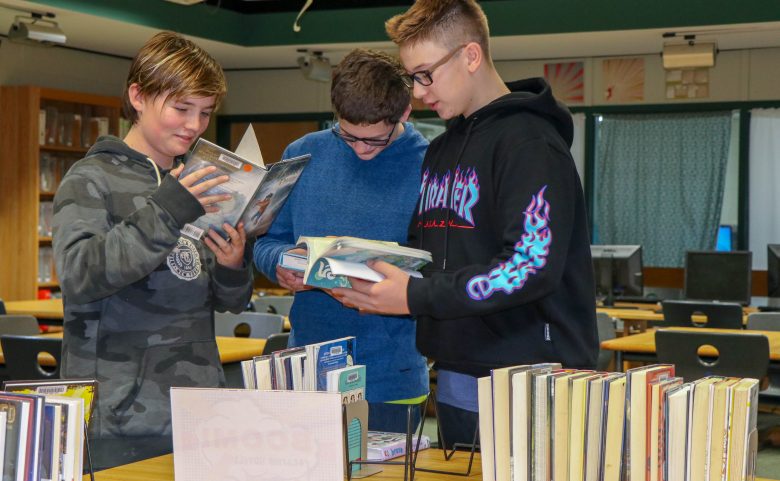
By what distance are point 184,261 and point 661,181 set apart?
26.6 feet

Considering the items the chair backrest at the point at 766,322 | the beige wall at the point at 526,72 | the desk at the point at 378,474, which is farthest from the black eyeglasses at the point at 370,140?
the beige wall at the point at 526,72

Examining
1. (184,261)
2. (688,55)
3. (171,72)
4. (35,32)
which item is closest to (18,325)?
(35,32)

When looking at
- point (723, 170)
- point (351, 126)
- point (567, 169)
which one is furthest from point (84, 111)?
point (567, 169)

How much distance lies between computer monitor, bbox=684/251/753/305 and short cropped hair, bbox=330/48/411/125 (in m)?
6.40

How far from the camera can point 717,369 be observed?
17.3 feet

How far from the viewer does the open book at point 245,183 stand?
1960 mm

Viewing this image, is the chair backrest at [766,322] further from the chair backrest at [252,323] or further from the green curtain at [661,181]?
the green curtain at [661,181]

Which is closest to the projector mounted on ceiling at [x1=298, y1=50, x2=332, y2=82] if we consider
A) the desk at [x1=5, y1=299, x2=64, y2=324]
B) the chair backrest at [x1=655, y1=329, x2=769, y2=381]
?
the desk at [x1=5, y1=299, x2=64, y2=324]

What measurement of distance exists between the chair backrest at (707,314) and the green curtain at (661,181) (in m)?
2.78

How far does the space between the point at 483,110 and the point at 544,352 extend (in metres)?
0.49

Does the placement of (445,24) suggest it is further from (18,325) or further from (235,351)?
(18,325)

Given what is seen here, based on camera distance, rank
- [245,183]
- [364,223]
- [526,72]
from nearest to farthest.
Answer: [245,183] → [364,223] → [526,72]

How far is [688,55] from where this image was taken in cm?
855

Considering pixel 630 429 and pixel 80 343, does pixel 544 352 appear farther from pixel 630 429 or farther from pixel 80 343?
pixel 80 343
